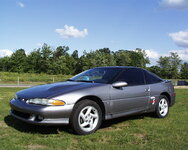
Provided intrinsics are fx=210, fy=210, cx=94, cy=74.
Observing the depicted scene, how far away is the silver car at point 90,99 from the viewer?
3.74m

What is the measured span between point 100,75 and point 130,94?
2.73 feet

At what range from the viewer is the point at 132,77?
5.14m

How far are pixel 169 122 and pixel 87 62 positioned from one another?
64889 millimetres

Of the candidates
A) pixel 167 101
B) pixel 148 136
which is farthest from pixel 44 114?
pixel 167 101

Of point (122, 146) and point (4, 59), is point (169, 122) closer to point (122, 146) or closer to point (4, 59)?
point (122, 146)

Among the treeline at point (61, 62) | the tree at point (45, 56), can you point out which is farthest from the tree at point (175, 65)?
the tree at point (45, 56)

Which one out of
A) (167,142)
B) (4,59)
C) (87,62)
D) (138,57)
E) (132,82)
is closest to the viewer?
(167,142)

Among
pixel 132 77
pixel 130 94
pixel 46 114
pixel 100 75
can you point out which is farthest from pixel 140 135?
pixel 46 114

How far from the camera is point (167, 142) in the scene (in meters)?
3.67

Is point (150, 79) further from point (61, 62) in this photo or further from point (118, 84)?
point (61, 62)

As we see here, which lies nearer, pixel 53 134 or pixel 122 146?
pixel 122 146

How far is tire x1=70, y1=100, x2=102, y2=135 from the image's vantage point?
3.84 meters

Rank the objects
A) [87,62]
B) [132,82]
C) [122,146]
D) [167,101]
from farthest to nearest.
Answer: [87,62]
[167,101]
[132,82]
[122,146]

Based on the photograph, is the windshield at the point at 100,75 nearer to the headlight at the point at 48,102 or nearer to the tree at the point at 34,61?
the headlight at the point at 48,102
